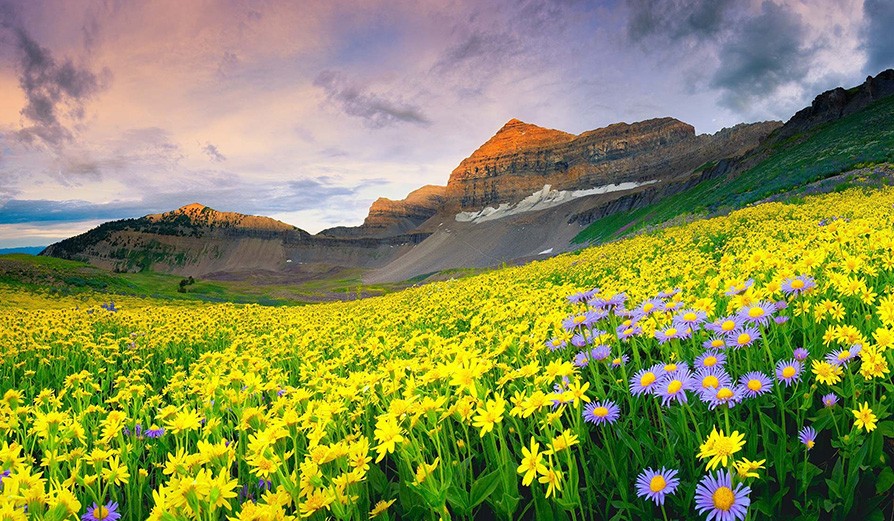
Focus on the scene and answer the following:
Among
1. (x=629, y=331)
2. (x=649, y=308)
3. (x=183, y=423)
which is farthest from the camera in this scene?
(x=649, y=308)

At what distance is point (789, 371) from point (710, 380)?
1.92ft

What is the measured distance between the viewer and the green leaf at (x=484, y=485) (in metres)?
2.50

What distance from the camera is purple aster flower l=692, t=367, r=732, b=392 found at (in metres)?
2.32

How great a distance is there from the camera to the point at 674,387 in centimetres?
233

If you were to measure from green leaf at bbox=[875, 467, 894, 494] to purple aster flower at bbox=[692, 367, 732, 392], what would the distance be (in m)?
0.72

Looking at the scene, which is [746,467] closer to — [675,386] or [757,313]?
[675,386]

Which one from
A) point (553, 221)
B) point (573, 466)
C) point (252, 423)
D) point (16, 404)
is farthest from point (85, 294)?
point (553, 221)

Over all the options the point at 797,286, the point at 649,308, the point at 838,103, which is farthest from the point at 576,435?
the point at 838,103

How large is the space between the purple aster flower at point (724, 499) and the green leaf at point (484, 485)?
1.02m

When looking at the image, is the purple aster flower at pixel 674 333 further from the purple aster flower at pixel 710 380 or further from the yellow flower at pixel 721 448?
the yellow flower at pixel 721 448

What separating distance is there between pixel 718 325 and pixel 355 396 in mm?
2492

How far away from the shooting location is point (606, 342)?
3.97 metres

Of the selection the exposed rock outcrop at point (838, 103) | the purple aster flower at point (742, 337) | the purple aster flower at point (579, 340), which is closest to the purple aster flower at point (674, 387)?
the purple aster flower at point (742, 337)

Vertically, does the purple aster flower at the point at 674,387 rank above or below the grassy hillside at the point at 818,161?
below
